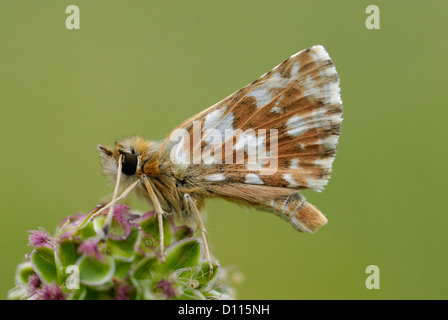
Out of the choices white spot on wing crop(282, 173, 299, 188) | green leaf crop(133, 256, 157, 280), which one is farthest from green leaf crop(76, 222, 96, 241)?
white spot on wing crop(282, 173, 299, 188)

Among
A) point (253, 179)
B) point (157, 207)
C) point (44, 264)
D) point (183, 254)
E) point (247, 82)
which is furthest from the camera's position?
A: point (247, 82)

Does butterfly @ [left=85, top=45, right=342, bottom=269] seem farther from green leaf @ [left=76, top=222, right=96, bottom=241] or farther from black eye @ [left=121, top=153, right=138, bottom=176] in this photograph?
green leaf @ [left=76, top=222, right=96, bottom=241]

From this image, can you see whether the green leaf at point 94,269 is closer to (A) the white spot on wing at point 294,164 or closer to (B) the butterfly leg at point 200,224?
(B) the butterfly leg at point 200,224

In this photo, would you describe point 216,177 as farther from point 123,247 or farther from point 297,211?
point 123,247

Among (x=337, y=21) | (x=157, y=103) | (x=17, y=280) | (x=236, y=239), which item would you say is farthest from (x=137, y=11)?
(x=17, y=280)

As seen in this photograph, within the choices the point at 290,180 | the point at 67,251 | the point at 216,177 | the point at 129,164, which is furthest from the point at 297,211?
the point at 67,251
